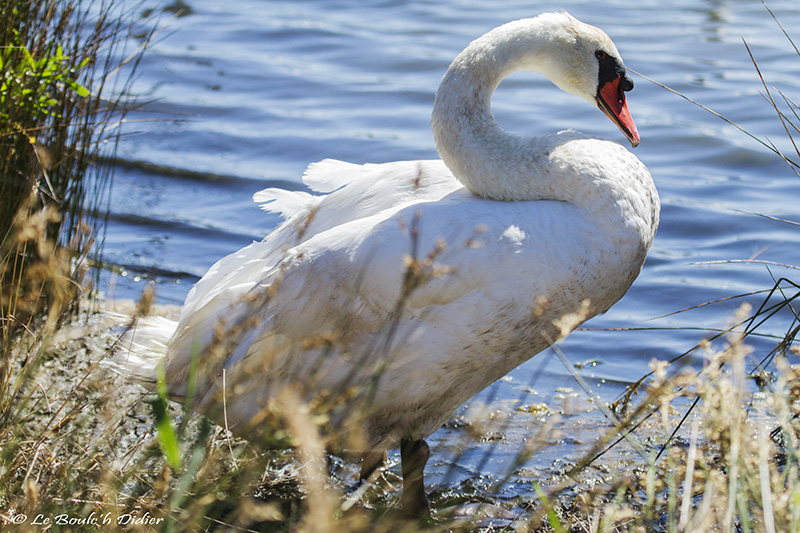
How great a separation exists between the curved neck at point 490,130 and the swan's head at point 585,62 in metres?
0.01

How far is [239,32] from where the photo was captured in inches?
421

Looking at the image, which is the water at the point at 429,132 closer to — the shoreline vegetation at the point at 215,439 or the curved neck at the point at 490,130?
the shoreline vegetation at the point at 215,439

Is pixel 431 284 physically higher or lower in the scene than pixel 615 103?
lower

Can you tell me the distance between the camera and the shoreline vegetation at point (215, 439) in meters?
2.07

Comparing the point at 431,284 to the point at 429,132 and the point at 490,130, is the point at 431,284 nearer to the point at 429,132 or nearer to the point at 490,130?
the point at 490,130

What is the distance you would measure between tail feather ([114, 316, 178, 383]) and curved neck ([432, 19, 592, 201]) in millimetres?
1413

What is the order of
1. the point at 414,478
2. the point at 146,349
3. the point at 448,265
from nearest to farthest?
the point at 448,265 < the point at 414,478 < the point at 146,349

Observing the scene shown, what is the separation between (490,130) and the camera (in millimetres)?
3678

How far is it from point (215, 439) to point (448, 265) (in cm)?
105

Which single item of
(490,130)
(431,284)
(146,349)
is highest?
(490,130)

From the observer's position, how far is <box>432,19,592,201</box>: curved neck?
3553 millimetres

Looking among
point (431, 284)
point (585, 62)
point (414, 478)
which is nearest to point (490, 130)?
point (585, 62)

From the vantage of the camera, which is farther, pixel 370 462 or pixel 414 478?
pixel 370 462

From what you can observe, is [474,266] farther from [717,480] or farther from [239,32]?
[239,32]
